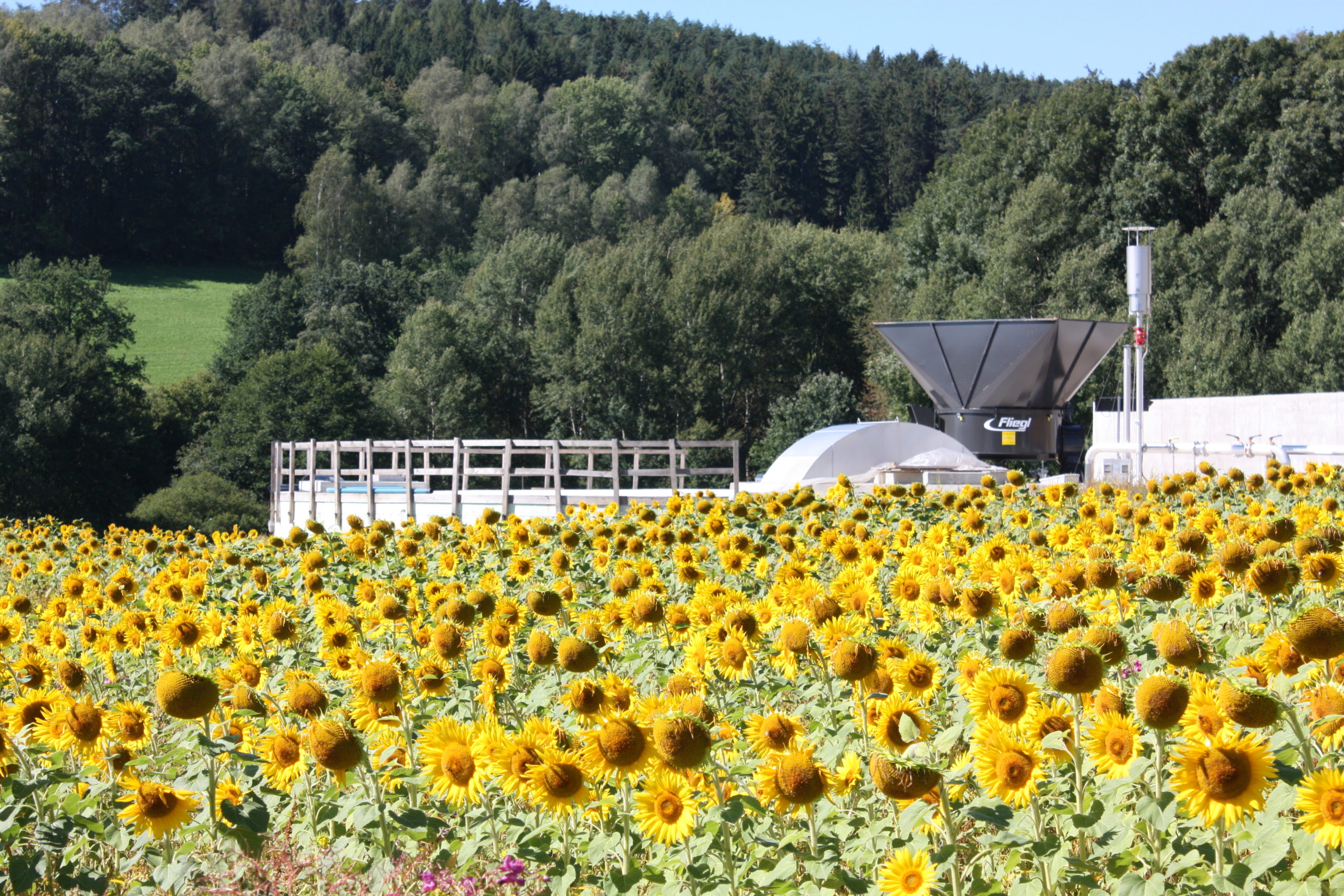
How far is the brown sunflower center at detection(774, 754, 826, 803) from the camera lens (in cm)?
207

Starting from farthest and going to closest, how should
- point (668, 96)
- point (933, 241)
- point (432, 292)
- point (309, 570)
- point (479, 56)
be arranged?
point (479, 56), point (668, 96), point (432, 292), point (933, 241), point (309, 570)

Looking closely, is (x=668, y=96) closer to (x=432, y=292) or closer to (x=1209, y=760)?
(x=432, y=292)

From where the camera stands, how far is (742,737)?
3.04 meters

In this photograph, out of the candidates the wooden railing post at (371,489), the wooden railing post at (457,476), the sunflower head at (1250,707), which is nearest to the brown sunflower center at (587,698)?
the sunflower head at (1250,707)

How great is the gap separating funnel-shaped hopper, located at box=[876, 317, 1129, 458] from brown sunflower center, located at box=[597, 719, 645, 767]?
20.3 m

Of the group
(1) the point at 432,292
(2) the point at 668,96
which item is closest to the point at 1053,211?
(1) the point at 432,292

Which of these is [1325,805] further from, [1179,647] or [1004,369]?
[1004,369]

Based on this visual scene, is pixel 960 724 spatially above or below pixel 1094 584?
below

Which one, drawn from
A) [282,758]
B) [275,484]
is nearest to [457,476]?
[275,484]

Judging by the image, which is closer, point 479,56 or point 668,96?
point 668,96

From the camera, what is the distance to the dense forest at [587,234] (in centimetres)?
3841

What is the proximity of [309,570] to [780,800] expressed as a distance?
3.55 meters

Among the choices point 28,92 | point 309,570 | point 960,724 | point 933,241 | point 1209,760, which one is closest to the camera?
point 1209,760

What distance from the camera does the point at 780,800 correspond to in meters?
2.17
